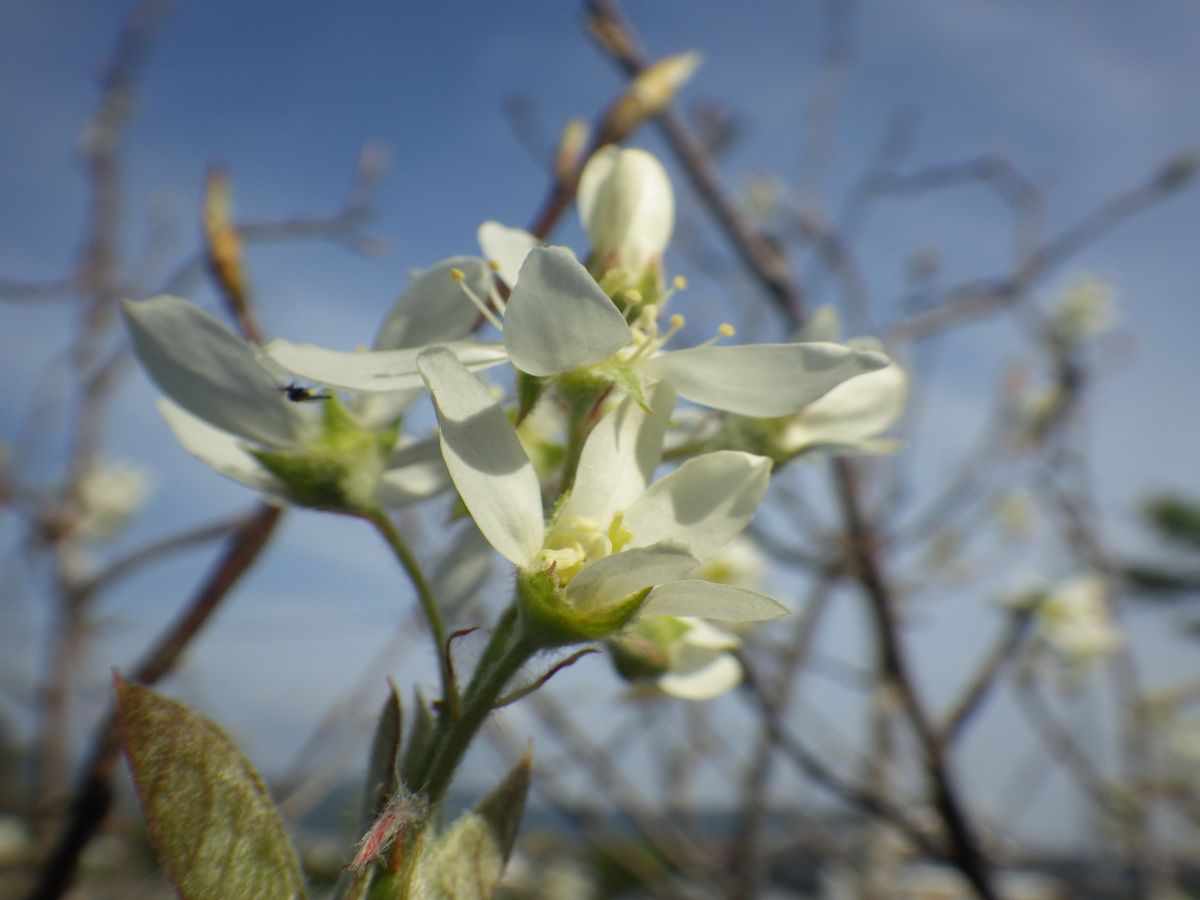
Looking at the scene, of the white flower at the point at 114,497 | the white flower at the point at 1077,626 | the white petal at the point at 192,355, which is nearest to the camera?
→ the white petal at the point at 192,355

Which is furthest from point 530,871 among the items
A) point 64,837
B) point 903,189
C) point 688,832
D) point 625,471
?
point 625,471

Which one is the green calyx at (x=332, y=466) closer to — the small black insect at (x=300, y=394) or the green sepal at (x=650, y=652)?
the small black insect at (x=300, y=394)

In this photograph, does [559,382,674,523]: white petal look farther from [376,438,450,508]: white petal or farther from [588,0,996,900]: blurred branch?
[588,0,996,900]: blurred branch

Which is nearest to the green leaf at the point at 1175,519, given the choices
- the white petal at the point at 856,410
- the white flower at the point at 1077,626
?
the white flower at the point at 1077,626

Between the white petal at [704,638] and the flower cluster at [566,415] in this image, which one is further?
the white petal at [704,638]

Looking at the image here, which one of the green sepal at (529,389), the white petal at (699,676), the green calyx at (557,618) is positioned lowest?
the white petal at (699,676)

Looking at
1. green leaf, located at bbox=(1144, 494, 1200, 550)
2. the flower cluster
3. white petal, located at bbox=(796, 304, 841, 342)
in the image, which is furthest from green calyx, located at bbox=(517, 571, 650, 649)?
green leaf, located at bbox=(1144, 494, 1200, 550)
